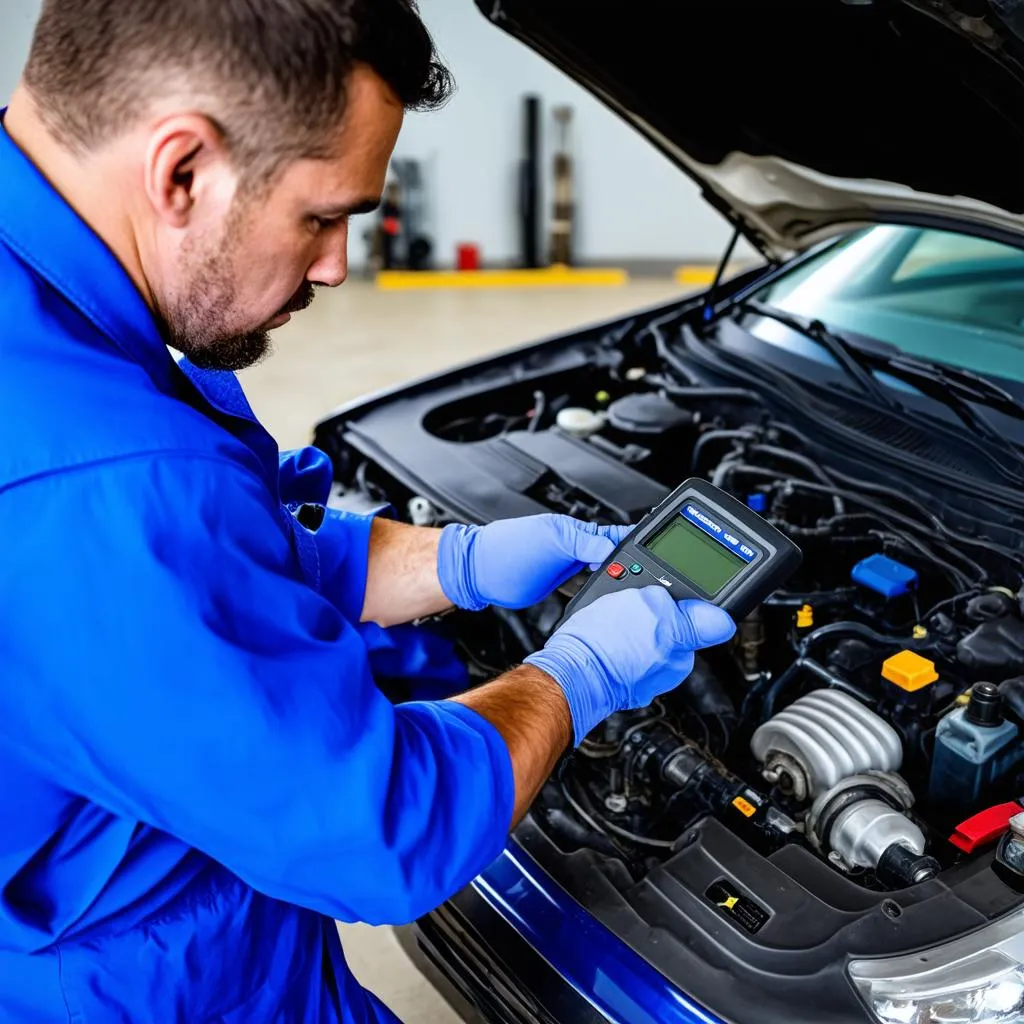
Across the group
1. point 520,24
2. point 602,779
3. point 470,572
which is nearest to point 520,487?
point 470,572

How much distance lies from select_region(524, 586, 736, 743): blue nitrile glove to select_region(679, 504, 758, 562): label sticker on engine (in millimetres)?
87

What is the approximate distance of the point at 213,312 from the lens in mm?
1004

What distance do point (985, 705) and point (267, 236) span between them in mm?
1038

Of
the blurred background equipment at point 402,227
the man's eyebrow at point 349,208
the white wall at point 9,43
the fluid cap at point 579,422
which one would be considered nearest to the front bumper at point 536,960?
the man's eyebrow at point 349,208

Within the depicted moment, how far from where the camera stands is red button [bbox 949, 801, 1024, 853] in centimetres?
118

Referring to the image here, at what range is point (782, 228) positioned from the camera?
2309 millimetres

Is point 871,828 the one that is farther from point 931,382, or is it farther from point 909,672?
point 931,382

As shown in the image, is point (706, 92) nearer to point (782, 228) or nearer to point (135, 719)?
point (782, 228)

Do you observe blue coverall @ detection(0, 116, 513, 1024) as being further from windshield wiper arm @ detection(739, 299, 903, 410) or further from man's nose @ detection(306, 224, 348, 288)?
windshield wiper arm @ detection(739, 299, 903, 410)

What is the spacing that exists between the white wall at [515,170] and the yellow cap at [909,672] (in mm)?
5515

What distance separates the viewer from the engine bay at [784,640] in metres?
1.29

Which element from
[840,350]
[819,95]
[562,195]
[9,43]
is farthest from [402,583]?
[562,195]

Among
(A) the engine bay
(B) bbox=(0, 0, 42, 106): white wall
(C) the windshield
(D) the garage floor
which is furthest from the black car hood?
(D) the garage floor

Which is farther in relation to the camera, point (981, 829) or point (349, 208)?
point (981, 829)
